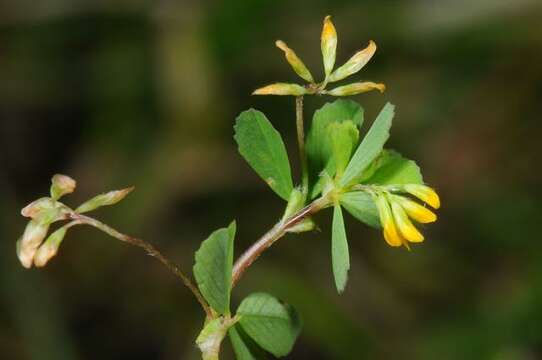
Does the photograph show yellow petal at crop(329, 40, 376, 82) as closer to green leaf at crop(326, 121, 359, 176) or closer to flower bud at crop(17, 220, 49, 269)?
green leaf at crop(326, 121, 359, 176)

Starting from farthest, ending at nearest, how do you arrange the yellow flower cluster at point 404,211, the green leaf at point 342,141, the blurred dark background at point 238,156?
the blurred dark background at point 238,156 → the green leaf at point 342,141 → the yellow flower cluster at point 404,211

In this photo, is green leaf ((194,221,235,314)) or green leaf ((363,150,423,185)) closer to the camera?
green leaf ((194,221,235,314))

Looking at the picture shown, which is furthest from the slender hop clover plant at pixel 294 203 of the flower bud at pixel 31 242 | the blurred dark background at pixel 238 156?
the blurred dark background at pixel 238 156

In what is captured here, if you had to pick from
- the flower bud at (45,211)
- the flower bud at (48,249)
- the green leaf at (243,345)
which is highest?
the flower bud at (45,211)

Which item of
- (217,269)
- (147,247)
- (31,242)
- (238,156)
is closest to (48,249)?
(31,242)

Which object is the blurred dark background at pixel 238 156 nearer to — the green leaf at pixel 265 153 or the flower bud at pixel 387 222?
the green leaf at pixel 265 153

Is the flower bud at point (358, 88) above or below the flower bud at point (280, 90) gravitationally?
below

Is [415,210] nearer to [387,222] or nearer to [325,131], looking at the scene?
[387,222]

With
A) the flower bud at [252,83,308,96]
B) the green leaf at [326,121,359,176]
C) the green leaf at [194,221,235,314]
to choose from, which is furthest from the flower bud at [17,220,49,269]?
the green leaf at [326,121,359,176]
